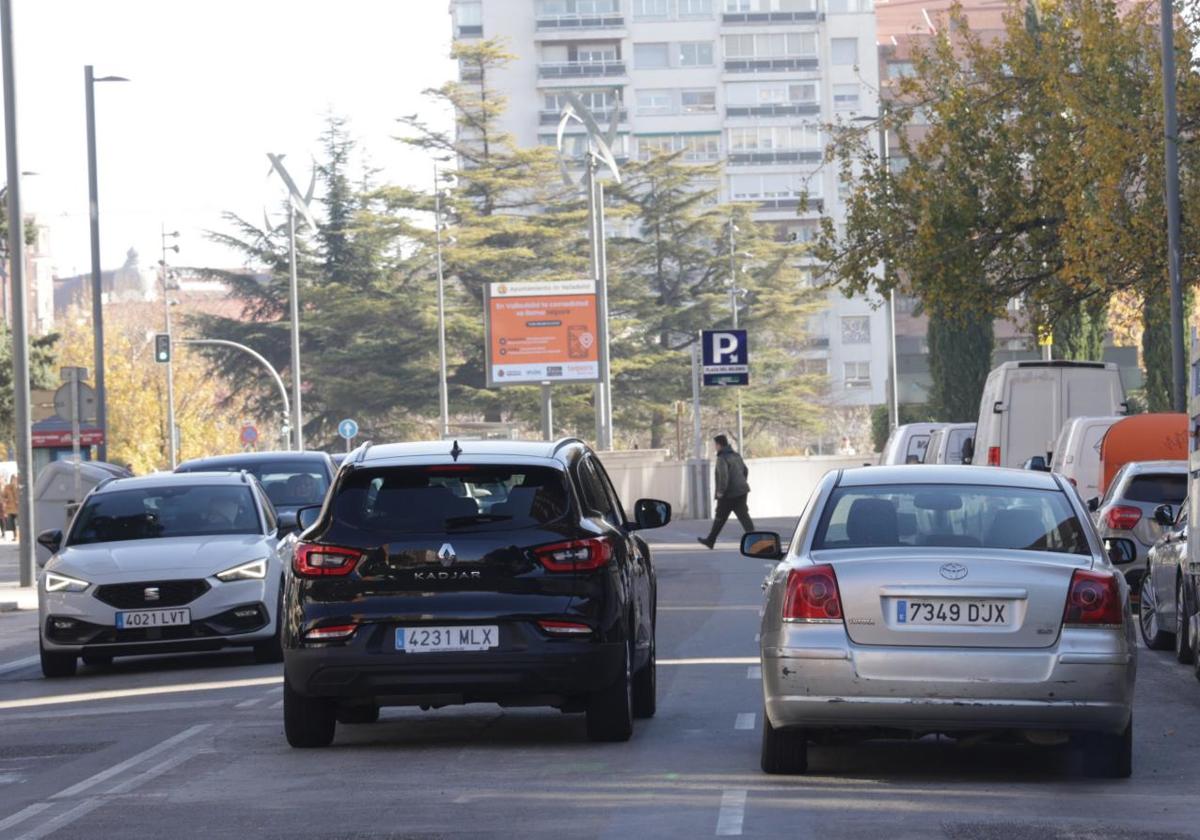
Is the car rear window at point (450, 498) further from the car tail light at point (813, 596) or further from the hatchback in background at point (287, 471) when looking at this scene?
the hatchback in background at point (287, 471)

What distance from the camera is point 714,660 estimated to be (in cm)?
1673

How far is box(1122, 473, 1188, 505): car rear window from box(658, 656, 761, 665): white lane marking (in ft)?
16.1

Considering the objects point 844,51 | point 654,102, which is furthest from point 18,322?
point 844,51

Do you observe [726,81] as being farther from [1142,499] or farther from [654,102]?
[1142,499]

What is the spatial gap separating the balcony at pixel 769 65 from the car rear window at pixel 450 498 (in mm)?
112313

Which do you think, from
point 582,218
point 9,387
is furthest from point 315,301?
point 9,387

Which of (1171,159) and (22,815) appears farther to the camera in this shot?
(1171,159)

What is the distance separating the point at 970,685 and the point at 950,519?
964 mm

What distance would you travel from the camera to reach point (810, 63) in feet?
399

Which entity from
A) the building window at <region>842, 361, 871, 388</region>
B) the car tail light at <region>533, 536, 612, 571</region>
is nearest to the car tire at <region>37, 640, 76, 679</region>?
the car tail light at <region>533, 536, 612, 571</region>

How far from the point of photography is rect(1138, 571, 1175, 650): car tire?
18.1 meters

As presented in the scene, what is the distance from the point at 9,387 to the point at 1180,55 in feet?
118

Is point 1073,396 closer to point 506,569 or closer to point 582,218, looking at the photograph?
point 506,569

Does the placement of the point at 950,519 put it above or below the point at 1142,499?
above
